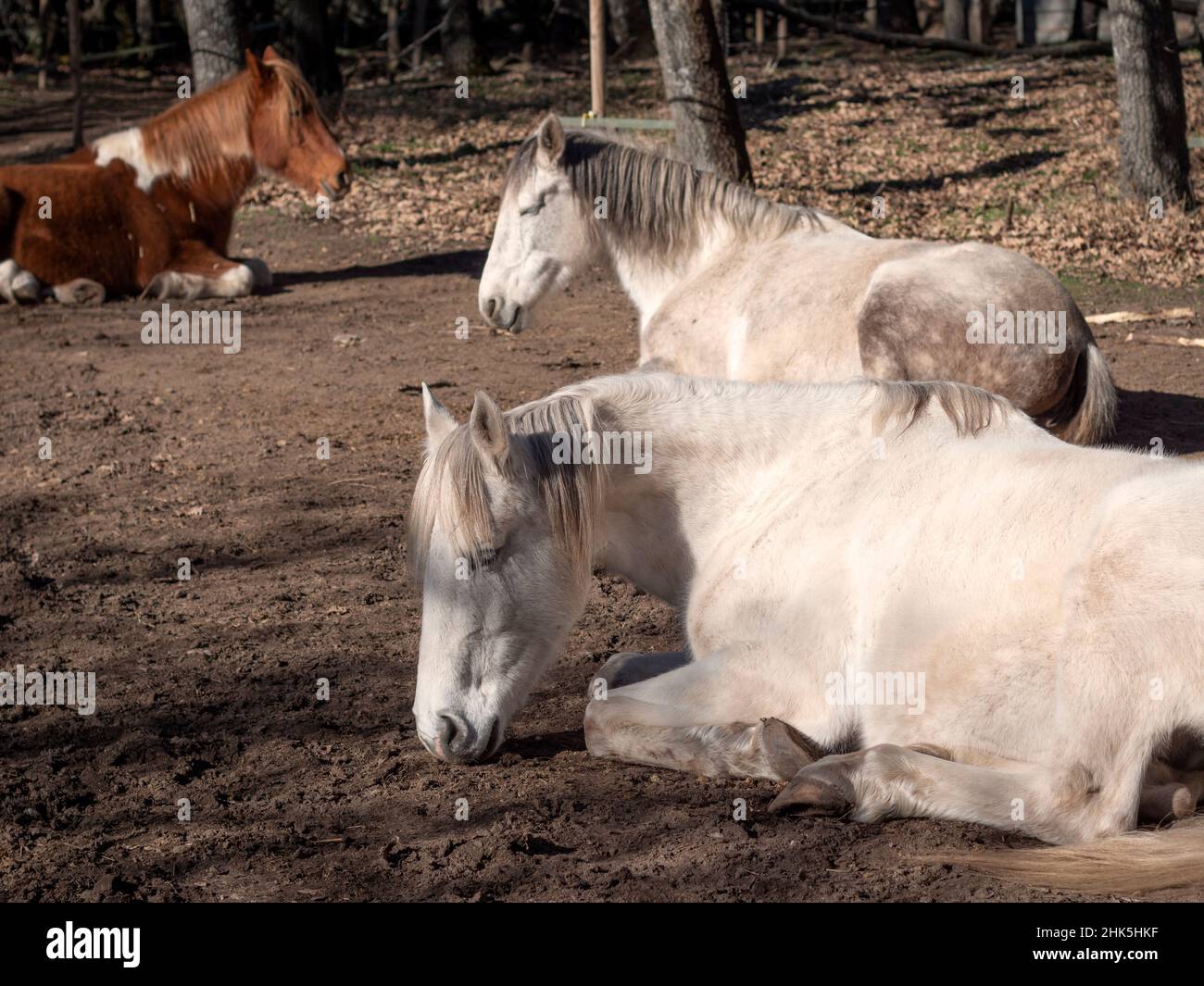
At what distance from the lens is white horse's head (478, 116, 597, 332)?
7.18m

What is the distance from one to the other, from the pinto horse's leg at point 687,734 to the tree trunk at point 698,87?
8411 mm

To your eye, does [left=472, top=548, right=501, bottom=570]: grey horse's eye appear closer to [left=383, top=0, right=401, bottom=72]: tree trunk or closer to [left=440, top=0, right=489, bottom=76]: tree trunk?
[left=440, top=0, right=489, bottom=76]: tree trunk

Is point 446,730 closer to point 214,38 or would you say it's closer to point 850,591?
point 850,591

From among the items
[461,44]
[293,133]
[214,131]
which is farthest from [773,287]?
[461,44]

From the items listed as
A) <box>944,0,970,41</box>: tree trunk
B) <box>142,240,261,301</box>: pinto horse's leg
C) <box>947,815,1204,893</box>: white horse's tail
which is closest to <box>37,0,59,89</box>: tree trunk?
<box>142,240,261,301</box>: pinto horse's leg

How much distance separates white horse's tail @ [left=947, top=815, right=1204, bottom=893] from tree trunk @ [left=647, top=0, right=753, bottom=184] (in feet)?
29.9

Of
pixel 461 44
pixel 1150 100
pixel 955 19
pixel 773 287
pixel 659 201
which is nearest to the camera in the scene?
pixel 773 287

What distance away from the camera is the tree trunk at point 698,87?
38.2ft

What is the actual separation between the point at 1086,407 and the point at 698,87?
6520mm

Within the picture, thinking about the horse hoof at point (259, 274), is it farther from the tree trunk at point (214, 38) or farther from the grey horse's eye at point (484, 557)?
the grey horse's eye at point (484, 557)

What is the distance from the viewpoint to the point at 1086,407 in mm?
6324

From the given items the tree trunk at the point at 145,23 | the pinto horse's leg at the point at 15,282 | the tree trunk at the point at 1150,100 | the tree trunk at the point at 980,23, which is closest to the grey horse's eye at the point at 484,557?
the pinto horse's leg at the point at 15,282

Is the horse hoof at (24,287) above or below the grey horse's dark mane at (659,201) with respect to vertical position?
below
